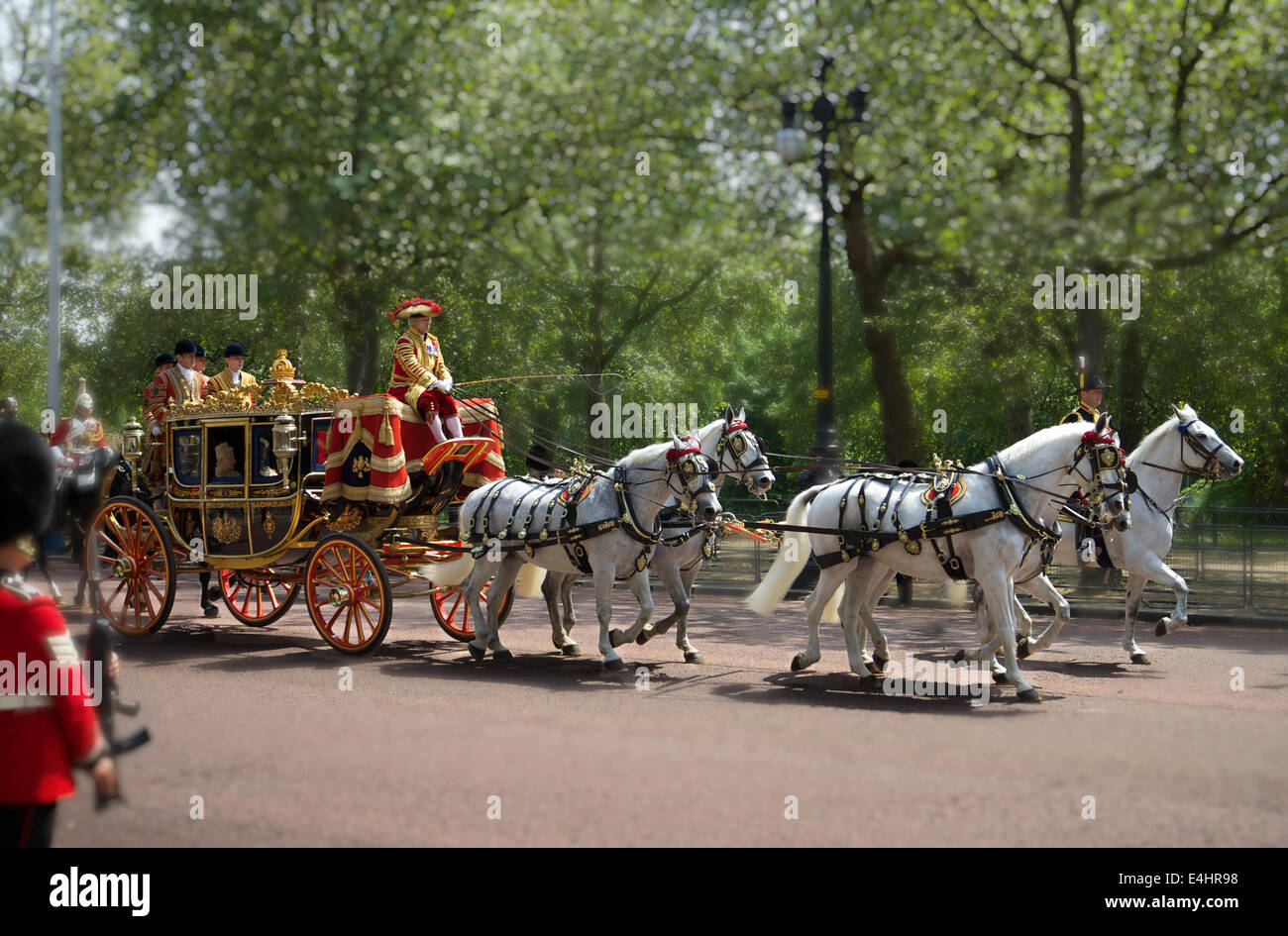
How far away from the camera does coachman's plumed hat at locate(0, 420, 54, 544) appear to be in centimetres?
365

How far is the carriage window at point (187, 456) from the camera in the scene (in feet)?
39.9

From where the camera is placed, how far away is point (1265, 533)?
15.0m

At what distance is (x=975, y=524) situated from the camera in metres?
9.24

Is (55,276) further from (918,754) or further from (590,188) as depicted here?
(918,754)

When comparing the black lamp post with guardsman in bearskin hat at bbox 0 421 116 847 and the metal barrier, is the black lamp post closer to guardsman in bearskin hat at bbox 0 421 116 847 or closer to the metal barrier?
the metal barrier

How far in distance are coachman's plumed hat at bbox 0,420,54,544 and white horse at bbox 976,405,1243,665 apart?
8.61m

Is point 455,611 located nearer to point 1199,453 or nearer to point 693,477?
point 693,477

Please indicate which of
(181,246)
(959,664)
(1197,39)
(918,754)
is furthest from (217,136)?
(918,754)

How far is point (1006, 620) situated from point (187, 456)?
25.5 feet

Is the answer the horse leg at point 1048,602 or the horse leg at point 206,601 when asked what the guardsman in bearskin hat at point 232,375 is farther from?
the horse leg at point 1048,602

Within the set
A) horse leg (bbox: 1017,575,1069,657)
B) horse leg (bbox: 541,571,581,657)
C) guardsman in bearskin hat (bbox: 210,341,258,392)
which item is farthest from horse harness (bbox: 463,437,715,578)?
guardsman in bearskin hat (bbox: 210,341,258,392)

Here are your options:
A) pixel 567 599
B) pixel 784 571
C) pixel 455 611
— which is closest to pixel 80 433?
pixel 455 611

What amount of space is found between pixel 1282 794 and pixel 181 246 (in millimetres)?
23366

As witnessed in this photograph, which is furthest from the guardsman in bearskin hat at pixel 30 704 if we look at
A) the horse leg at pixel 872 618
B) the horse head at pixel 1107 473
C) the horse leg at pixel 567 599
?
the horse leg at pixel 567 599
